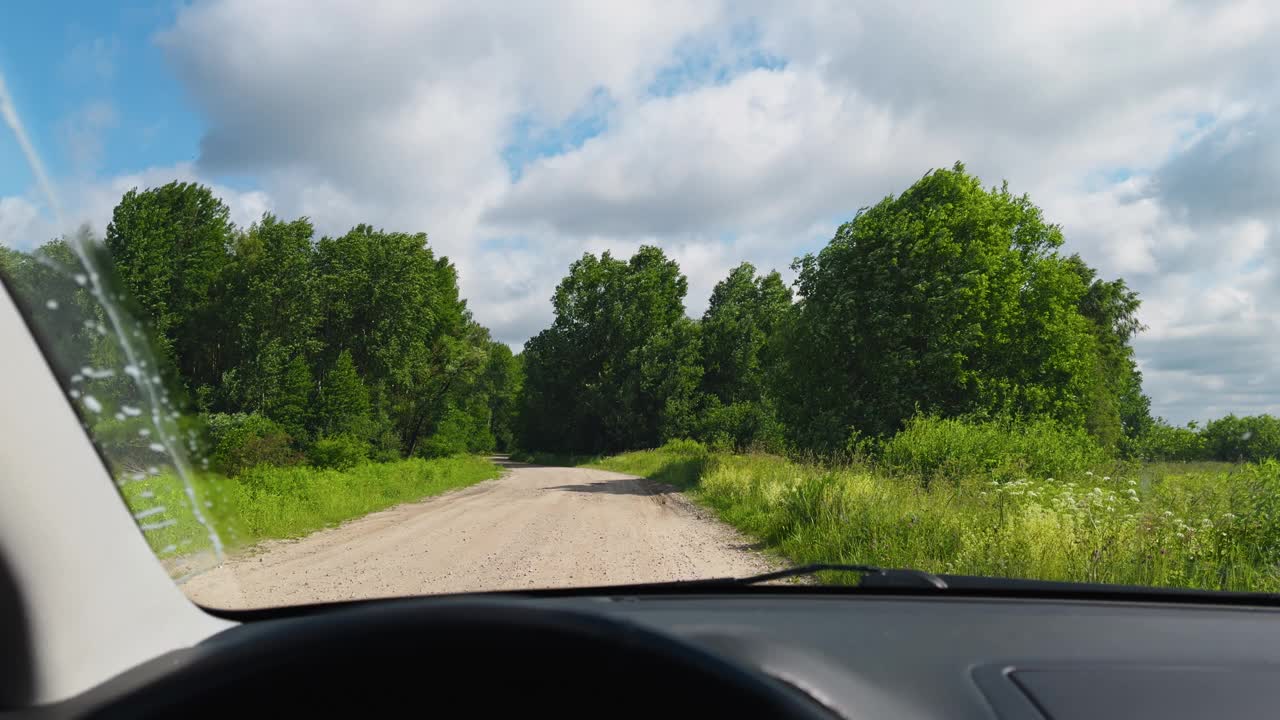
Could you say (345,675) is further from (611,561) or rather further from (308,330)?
(611,561)

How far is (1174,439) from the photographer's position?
10219mm

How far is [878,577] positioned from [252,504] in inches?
132

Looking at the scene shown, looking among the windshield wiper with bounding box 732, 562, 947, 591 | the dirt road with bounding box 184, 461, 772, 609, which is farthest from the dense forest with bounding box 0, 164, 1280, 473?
the windshield wiper with bounding box 732, 562, 947, 591

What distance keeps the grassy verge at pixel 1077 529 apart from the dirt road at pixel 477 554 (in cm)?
127

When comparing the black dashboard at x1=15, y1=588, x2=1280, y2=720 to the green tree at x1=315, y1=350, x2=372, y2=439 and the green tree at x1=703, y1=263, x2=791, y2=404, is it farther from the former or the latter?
the green tree at x1=703, y1=263, x2=791, y2=404

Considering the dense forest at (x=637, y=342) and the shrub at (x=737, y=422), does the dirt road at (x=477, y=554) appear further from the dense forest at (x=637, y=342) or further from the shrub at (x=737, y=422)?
the shrub at (x=737, y=422)

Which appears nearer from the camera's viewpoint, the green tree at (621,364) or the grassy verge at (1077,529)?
the grassy verge at (1077,529)

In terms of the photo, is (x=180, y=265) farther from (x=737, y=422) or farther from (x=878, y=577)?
(x=737, y=422)

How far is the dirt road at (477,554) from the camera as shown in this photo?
5457mm

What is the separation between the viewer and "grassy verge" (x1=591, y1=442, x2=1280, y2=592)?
5.19 metres

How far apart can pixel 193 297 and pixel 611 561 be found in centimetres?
625

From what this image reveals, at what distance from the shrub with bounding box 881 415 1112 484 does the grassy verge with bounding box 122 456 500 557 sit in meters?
8.76

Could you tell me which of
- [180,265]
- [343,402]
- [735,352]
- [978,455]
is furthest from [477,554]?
[735,352]

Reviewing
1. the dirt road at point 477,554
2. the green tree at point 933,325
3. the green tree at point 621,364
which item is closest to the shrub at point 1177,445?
the dirt road at point 477,554
